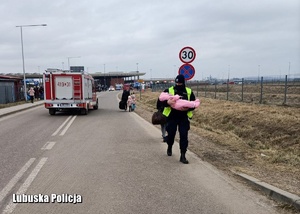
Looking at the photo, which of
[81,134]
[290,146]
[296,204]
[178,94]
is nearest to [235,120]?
Answer: [290,146]

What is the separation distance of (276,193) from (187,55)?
7.26 meters

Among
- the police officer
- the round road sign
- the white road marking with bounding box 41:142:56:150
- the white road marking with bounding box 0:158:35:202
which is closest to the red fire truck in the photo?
the round road sign

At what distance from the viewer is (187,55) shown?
37.5 ft

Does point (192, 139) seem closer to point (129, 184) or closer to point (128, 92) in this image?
point (129, 184)

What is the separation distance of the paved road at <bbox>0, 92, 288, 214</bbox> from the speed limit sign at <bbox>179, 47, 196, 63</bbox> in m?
3.57

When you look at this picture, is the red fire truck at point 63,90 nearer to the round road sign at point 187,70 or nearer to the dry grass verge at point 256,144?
the dry grass verge at point 256,144

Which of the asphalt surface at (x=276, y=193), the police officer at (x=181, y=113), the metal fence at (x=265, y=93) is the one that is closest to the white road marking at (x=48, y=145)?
the police officer at (x=181, y=113)

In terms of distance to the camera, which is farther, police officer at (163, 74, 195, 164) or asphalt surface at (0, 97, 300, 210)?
police officer at (163, 74, 195, 164)

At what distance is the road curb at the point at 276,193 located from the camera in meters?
4.56

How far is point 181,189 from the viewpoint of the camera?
535 cm

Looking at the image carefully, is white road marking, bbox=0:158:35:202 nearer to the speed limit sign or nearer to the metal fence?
the speed limit sign

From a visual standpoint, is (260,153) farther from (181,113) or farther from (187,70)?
(187,70)

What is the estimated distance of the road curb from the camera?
456 cm

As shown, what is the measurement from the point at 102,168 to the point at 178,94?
7.49 feet
